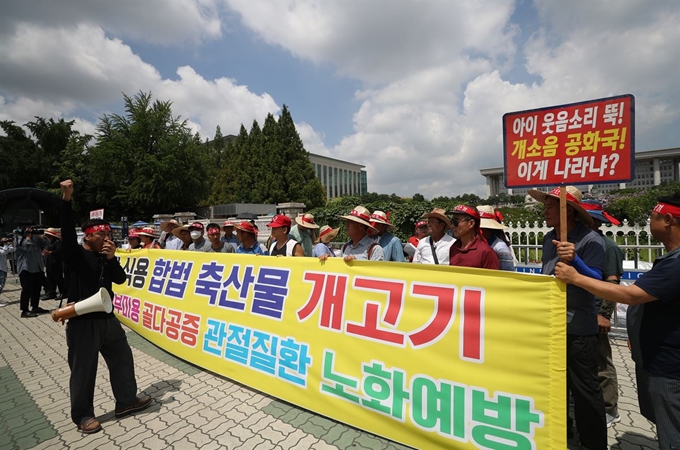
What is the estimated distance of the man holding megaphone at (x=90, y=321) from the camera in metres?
2.86

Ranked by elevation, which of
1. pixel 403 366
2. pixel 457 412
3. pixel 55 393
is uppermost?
pixel 403 366

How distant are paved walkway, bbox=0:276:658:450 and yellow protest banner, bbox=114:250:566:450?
0.16m

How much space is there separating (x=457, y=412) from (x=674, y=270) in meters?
1.42

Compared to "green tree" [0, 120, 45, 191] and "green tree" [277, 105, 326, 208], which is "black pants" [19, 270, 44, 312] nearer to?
"green tree" [277, 105, 326, 208]

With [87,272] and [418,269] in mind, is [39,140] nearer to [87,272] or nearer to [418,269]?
[87,272]

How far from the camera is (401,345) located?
246cm

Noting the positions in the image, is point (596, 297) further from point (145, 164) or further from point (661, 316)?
point (145, 164)

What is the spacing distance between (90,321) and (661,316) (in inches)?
160

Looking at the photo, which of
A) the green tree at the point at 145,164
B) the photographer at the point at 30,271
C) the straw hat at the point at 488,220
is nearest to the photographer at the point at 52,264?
the photographer at the point at 30,271

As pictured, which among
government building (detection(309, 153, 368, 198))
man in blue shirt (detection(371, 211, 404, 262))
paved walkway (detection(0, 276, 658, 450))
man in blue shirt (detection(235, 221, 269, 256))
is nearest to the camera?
paved walkway (detection(0, 276, 658, 450))

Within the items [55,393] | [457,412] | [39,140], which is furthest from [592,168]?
[39,140]

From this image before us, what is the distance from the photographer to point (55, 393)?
3752 mm

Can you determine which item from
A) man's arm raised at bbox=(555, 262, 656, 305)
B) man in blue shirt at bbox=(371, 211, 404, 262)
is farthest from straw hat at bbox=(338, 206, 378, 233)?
man's arm raised at bbox=(555, 262, 656, 305)

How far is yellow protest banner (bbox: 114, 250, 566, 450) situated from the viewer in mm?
2004
